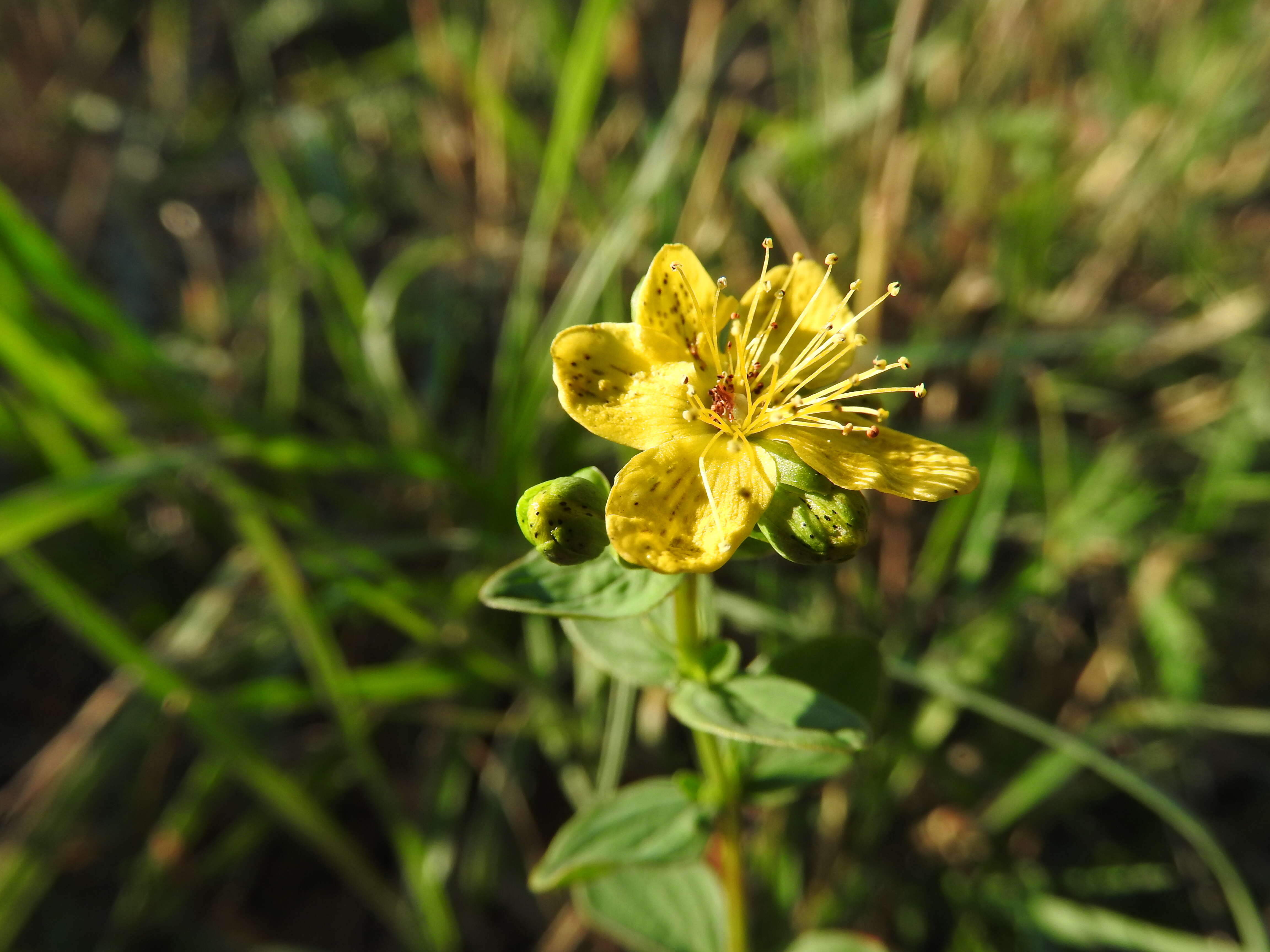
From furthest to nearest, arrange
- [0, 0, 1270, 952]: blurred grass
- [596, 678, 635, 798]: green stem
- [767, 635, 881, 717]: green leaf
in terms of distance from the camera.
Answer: [0, 0, 1270, 952]: blurred grass, [596, 678, 635, 798]: green stem, [767, 635, 881, 717]: green leaf

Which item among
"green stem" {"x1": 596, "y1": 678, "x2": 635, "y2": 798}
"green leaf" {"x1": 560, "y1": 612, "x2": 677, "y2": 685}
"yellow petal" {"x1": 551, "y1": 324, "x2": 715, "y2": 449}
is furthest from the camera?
"green stem" {"x1": 596, "y1": 678, "x2": 635, "y2": 798}

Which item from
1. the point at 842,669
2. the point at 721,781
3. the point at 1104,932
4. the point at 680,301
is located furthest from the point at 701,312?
the point at 1104,932

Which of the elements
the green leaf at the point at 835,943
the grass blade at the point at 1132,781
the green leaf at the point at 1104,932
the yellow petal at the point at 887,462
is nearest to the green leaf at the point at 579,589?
the yellow petal at the point at 887,462

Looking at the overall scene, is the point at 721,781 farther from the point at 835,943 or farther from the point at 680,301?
the point at 680,301

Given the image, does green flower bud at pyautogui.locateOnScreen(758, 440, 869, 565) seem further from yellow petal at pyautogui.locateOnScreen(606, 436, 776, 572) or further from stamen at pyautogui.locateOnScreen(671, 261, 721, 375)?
stamen at pyautogui.locateOnScreen(671, 261, 721, 375)

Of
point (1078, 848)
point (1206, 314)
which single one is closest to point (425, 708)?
point (1078, 848)

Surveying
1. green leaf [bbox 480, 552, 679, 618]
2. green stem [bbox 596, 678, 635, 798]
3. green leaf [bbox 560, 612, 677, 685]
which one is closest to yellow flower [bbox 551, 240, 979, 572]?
green leaf [bbox 480, 552, 679, 618]

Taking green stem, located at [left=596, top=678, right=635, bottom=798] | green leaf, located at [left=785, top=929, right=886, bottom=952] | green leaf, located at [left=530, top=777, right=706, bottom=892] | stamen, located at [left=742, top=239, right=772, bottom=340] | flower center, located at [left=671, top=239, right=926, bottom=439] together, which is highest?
stamen, located at [left=742, top=239, right=772, bottom=340]
